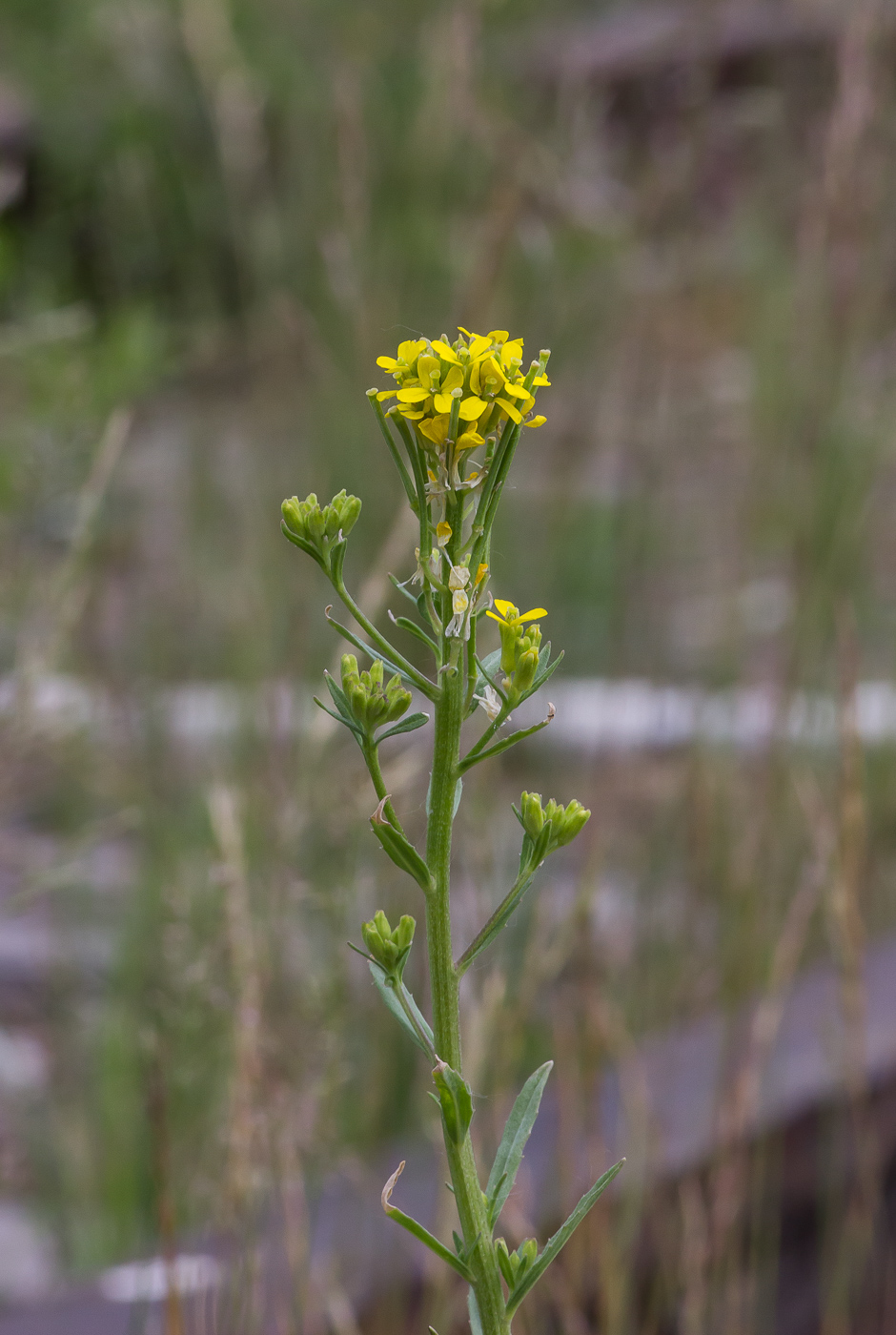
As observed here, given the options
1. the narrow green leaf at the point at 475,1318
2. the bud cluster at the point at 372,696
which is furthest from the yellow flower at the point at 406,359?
the narrow green leaf at the point at 475,1318

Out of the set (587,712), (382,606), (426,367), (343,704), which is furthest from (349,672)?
(587,712)

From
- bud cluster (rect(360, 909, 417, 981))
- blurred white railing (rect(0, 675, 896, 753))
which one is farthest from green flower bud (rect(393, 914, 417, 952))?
blurred white railing (rect(0, 675, 896, 753))

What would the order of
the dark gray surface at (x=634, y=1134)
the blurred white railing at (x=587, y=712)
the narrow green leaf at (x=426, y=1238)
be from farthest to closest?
the blurred white railing at (x=587, y=712) < the dark gray surface at (x=634, y=1134) < the narrow green leaf at (x=426, y=1238)

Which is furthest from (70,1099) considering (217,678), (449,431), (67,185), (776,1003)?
(67,185)

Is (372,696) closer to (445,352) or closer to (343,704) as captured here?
(343,704)

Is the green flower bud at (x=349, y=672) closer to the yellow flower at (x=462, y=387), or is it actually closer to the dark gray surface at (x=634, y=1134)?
the yellow flower at (x=462, y=387)
